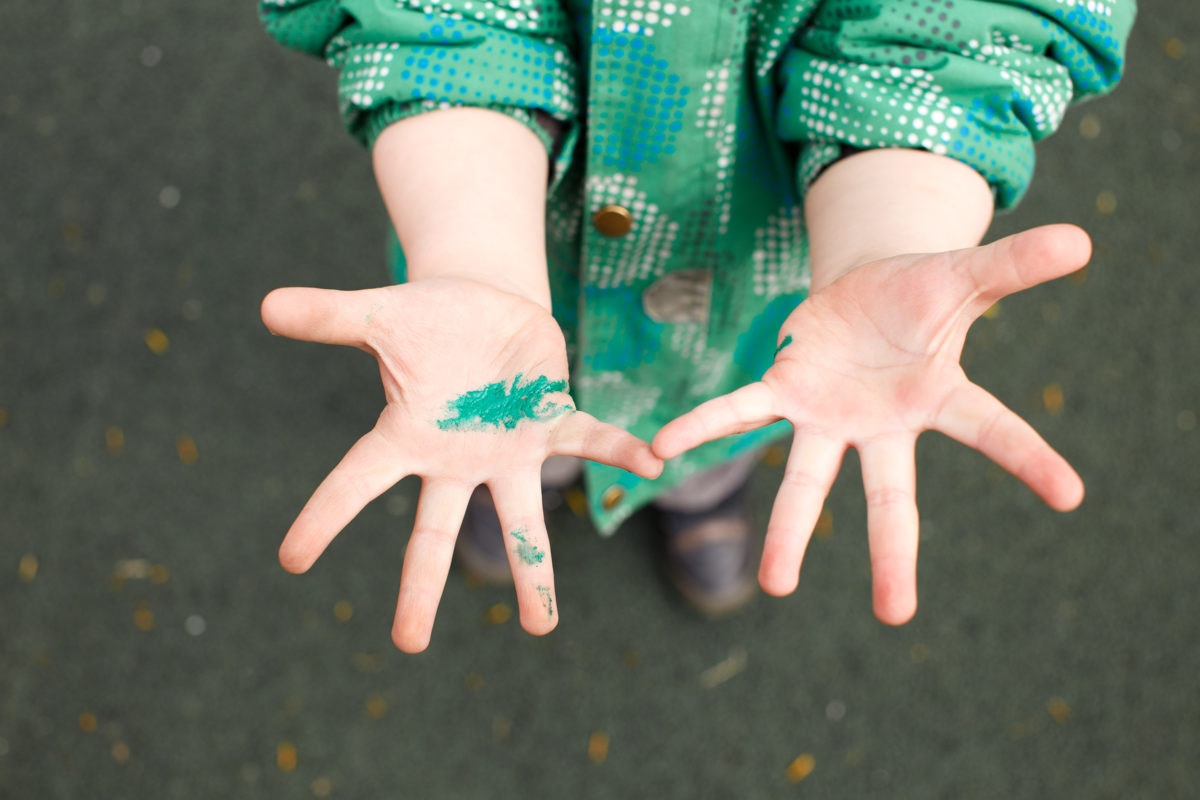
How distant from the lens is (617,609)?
1.20 metres

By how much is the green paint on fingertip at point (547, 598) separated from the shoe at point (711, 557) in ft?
2.18

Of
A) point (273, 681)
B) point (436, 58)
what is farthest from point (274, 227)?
point (436, 58)

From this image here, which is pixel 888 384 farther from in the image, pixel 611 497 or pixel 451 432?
pixel 611 497

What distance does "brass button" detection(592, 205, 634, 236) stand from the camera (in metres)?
0.64

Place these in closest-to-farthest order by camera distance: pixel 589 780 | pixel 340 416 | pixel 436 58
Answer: pixel 436 58, pixel 589 780, pixel 340 416

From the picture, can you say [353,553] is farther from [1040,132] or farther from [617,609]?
[1040,132]

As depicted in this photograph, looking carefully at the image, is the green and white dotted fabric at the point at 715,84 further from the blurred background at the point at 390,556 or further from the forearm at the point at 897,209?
the blurred background at the point at 390,556

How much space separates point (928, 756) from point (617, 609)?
0.44m

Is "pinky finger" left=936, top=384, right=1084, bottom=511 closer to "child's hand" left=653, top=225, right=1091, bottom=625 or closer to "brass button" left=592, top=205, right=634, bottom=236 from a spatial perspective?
"child's hand" left=653, top=225, right=1091, bottom=625

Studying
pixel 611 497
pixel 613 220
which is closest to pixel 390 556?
pixel 611 497

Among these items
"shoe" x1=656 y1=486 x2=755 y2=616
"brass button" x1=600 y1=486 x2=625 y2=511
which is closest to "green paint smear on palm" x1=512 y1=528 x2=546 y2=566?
"brass button" x1=600 y1=486 x2=625 y2=511

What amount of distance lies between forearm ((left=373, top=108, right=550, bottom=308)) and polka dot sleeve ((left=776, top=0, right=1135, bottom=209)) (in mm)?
195

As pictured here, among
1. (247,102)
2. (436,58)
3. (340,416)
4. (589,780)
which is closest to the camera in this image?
(436,58)

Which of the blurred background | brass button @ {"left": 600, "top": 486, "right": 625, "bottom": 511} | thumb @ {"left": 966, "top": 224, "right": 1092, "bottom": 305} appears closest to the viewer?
thumb @ {"left": 966, "top": 224, "right": 1092, "bottom": 305}
